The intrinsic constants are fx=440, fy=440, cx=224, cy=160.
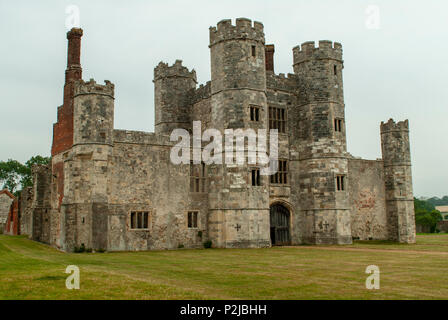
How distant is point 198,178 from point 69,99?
30.2 ft

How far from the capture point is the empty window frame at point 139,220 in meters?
24.8

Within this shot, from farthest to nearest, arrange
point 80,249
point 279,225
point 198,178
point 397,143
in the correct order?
point 397,143, point 279,225, point 198,178, point 80,249

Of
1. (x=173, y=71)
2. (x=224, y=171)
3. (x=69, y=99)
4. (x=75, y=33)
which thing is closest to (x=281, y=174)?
(x=224, y=171)

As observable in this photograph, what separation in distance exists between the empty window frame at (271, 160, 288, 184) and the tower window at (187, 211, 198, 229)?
5.74 metres

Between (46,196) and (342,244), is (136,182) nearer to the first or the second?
(46,196)

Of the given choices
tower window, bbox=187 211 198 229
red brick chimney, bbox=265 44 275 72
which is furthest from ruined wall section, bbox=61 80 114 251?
red brick chimney, bbox=265 44 275 72

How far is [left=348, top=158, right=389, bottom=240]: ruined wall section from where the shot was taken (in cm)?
3291

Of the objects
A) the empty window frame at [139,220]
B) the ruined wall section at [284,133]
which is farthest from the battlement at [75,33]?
the ruined wall section at [284,133]

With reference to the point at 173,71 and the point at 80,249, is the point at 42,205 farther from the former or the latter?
the point at 173,71

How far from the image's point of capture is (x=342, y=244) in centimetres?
2850

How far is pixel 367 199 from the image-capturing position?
33.5 m

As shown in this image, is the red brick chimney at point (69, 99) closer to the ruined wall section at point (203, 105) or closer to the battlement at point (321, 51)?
the ruined wall section at point (203, 105)

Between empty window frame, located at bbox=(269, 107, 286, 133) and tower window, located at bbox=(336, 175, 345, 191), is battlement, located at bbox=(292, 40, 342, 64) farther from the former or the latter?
→ tower window, located at bbox=(336, 175, 345, 191)
